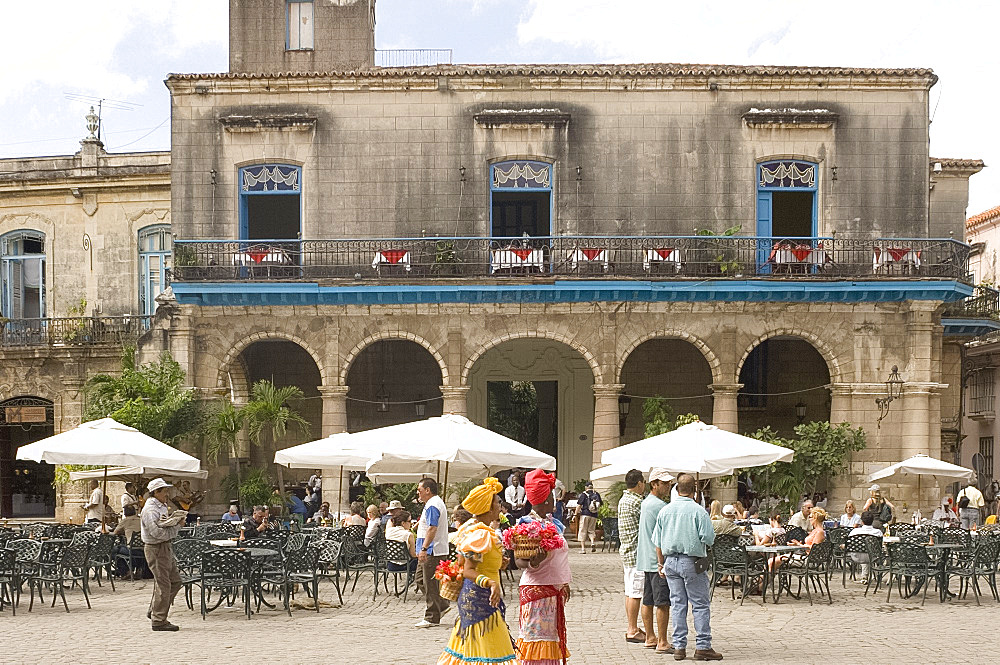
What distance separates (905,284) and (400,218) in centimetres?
1034

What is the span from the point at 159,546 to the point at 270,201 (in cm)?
1639

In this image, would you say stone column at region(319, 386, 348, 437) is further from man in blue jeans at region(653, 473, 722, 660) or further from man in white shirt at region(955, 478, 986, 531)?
man in blue jeans at region(653, 473, 722, 660)

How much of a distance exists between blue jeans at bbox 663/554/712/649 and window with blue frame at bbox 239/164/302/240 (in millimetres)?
16810

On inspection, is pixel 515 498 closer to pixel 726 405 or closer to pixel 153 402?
pixel 726 405

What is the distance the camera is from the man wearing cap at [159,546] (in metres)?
12.3

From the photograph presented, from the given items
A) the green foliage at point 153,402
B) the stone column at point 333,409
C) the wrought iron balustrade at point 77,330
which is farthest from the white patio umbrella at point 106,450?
the wrought iron balustrade at point 77,330

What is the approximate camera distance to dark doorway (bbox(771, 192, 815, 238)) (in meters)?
26.9

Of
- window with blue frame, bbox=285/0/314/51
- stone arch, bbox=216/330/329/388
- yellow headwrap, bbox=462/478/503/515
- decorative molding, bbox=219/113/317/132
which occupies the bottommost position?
yellow headwrap, bbox=462/478/503/515

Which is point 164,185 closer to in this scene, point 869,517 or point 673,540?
point 869,517

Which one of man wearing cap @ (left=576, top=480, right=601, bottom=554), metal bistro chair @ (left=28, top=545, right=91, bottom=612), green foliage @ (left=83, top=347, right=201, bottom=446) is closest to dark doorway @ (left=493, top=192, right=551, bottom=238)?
man wearing cap @ (left=576, top=480, right=601, bottom=554)

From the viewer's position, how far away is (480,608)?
868 centimetres

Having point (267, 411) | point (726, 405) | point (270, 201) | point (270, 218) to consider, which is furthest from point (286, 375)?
point (726, 405)

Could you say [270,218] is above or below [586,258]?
above

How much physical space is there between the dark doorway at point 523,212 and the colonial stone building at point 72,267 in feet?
29.0
